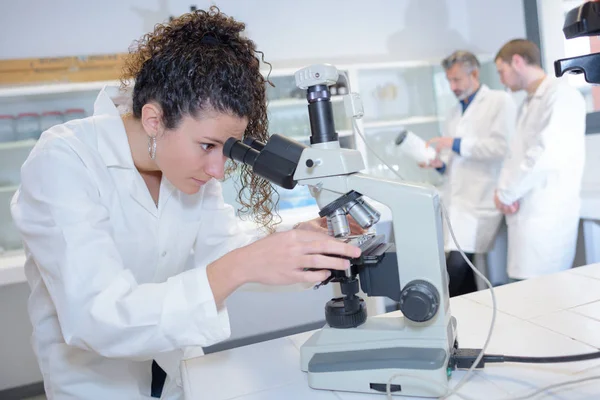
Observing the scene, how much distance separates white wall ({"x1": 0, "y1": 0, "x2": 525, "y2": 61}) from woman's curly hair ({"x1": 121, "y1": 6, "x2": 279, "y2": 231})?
85.4 inches

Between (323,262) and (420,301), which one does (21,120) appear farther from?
(420,301)

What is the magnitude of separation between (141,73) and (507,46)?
6.81ft

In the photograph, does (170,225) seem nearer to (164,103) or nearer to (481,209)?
(164,103)

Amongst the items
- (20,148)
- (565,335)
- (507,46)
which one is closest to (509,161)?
(507,46)

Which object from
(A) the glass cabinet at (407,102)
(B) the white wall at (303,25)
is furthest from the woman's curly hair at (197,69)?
(A) the glass cabinet at (407,102)

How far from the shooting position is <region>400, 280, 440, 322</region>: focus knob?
72 cm

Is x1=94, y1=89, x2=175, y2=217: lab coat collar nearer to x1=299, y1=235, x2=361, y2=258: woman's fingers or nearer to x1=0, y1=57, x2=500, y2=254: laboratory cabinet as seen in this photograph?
x1=299, y1=235, x2=361, y2=258: woman's fingers

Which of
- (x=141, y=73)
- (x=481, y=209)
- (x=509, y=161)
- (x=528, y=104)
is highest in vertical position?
(x=141, y=73)

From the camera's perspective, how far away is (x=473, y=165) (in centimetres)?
270

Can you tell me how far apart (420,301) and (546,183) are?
1.86 m

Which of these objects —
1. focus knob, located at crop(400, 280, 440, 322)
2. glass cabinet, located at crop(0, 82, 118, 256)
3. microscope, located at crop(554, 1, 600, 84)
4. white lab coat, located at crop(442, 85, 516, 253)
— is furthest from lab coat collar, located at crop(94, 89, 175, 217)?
white lab coat, located at crop(442, 85, 516, 253)

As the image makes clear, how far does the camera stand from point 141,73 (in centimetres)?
99

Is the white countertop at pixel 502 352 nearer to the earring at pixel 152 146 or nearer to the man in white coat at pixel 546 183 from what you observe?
the earring at pixel 152 146

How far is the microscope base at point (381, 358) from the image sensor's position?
2.33 ft
